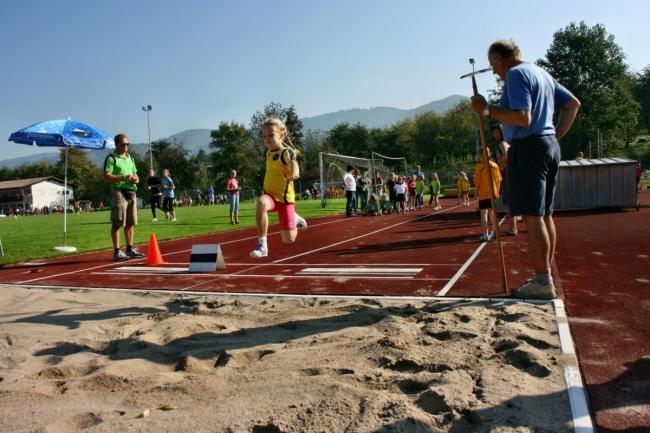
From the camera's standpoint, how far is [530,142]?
4.45m

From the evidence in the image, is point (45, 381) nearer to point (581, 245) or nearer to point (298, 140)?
point (581, 245)

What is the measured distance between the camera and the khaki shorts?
8.71 metres

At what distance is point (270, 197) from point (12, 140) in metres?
7.70

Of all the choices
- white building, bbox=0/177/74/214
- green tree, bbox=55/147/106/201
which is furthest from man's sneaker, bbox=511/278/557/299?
white building, bbox=0/177/74/214

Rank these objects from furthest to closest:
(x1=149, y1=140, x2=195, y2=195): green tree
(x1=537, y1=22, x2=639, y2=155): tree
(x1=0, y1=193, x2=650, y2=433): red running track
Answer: (x1=149, y1=140, x2=195, y2=195): green tree
(x1=537, y1=22, x2=639, y2=155): tree
(x1=0, y1=193, x2=650, y2=433): red running track

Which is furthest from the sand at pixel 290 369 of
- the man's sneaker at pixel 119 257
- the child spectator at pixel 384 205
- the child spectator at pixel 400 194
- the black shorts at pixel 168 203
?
the child spectator at pixel 400 194

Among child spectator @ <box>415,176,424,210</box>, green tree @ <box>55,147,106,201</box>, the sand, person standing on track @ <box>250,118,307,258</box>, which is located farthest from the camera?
green tree @ <box>55,147,106,201</box>

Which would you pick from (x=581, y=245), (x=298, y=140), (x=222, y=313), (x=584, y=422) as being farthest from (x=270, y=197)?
(x=298, y=140)

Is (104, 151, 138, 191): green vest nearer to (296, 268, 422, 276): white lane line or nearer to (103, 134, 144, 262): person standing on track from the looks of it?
(103, 134, 144, 262): person standing on track

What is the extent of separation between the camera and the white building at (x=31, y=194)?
281 feet

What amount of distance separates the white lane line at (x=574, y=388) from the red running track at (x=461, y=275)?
5cm

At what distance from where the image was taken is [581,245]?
825 cm

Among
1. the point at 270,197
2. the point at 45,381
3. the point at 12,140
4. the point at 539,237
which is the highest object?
the point at 12,140

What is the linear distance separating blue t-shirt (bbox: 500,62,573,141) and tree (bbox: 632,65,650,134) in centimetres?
10018
